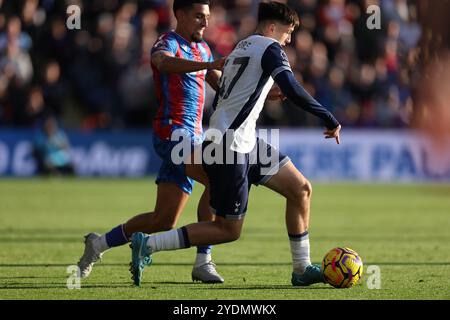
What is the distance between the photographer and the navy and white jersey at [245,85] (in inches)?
318

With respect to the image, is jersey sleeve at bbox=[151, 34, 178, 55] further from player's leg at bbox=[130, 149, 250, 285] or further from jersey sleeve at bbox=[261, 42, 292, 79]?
player's leg at bbox=[130, 149, 250, 285]

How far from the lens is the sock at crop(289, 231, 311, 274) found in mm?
8594

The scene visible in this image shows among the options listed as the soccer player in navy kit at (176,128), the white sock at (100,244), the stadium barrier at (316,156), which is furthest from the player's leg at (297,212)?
the stadium barrier at (316,156)

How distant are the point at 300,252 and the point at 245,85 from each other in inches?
58.8

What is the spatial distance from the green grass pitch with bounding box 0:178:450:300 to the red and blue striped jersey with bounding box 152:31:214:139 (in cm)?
133

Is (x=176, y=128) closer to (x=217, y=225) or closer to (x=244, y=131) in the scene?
(x=244, y=131)

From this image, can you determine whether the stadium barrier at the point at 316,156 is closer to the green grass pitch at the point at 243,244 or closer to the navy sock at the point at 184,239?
the green grass pitch at the point at 243,244

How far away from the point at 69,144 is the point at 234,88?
15921 mm

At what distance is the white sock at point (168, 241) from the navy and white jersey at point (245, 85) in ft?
2.67

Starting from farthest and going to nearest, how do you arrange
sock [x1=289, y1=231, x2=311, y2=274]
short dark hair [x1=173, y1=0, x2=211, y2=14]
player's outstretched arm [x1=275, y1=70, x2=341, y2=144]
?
short dark hair [x1=173, y1=0, x2=211, y2=14]
sock [x1=289, y1=231, x2=311, y2=274]
player's outstretched arm [x1=275, y1=70, x2=341, y2=144]

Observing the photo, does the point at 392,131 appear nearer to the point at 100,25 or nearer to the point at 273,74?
the point at 100,25

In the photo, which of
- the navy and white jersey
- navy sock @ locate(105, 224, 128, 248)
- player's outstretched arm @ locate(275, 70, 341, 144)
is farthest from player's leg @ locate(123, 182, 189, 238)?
player's outstretched arm @ locate(275, 70, 341, 144)

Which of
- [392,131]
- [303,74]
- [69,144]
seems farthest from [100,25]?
[392,131]
